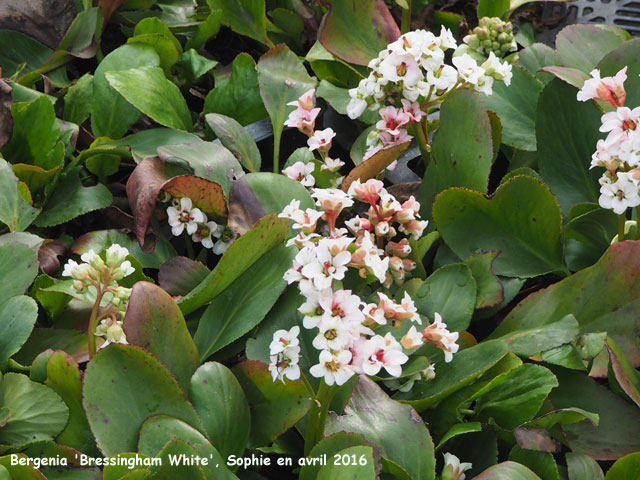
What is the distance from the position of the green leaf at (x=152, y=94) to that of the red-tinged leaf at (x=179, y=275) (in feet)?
1.10

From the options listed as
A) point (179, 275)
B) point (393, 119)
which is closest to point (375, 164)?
point (393, 119)

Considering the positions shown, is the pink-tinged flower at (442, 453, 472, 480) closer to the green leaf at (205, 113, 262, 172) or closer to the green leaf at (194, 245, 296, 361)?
the green leaf at (194, 245, 296, 361)

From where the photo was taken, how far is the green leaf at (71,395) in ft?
2.84

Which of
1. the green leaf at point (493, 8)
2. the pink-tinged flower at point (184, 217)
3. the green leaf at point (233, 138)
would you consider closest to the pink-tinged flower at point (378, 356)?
the pink-tinged flower at point (184, 217)

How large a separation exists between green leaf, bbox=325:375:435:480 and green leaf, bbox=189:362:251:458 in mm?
104

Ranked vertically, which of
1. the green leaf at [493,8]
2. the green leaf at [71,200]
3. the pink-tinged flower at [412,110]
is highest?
the pink-tinged flower at [412,110]

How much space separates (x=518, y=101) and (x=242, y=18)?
2.04ft

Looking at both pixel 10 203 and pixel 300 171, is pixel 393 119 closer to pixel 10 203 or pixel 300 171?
pixel 300 171

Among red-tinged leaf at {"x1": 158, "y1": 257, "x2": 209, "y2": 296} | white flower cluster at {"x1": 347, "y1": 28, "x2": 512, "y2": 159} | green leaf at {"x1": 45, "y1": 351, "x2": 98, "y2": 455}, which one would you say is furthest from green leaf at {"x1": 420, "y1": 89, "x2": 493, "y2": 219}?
green leaf at {"x1": 45, "y1": 351, "x2": 98, "y2": 455}

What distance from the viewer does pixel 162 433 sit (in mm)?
814

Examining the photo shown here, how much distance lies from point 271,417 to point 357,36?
79 cm

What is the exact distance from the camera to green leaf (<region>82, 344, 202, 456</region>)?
2.68 feet

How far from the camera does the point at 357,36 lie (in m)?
1.40

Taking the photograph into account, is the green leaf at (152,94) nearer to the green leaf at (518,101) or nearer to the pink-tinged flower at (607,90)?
the green leaf at (518,101)
